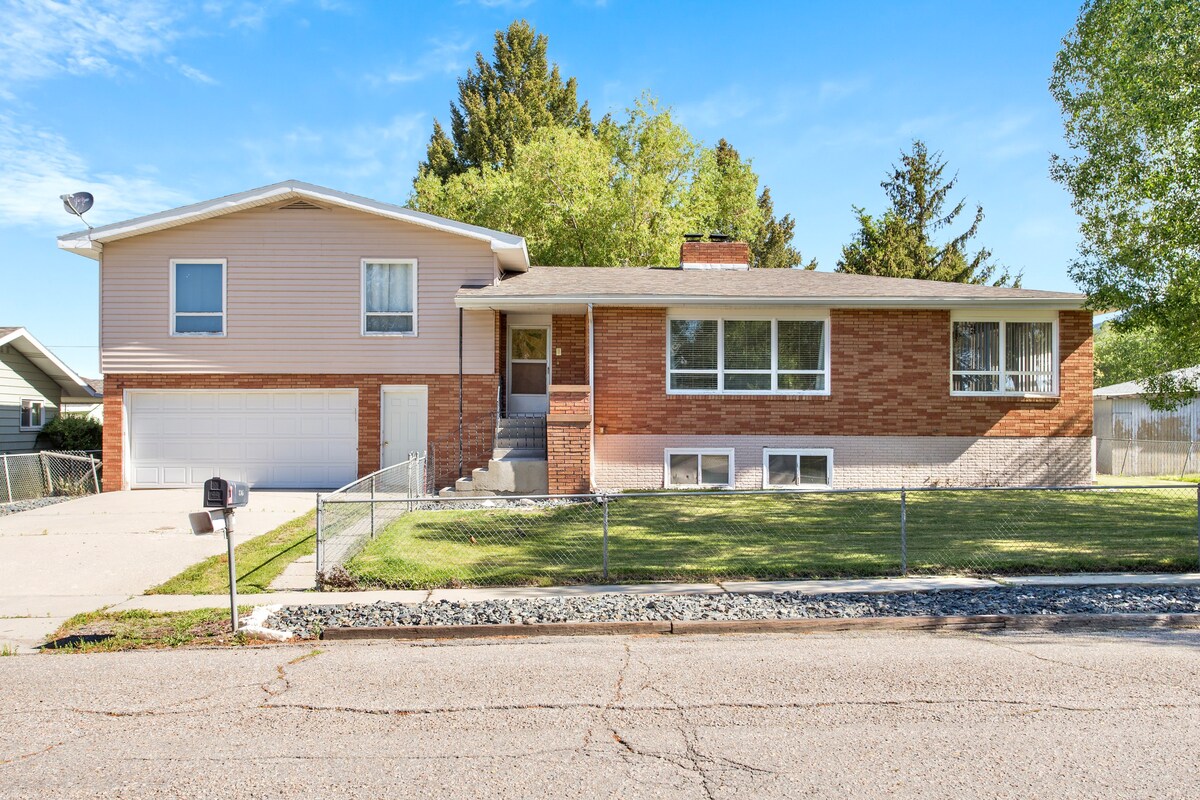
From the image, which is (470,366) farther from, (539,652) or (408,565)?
(539,652)

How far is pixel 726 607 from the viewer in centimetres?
805

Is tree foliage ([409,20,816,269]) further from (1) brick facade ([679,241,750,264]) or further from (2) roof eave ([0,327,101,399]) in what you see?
(2) roof eave ([0,327,101,399])

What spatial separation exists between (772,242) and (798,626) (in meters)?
43.1

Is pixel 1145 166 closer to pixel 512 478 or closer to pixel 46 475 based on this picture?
pixel 512 478

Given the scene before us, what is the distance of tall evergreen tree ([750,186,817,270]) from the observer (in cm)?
4738

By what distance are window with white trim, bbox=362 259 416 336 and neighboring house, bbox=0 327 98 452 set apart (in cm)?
1172

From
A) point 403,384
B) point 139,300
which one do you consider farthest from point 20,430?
point 403,384

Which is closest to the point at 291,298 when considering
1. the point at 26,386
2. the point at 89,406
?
the point at 26,386

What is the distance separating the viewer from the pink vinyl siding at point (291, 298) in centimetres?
1762

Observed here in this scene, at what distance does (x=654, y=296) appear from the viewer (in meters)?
16.2

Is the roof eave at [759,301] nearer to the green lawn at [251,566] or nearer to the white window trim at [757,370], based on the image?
the white window trim at [757,370]

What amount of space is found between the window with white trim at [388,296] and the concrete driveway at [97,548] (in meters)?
3.84

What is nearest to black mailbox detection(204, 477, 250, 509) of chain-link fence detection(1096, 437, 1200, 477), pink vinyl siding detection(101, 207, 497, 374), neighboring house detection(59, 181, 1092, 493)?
neighboring house detection(59, 181, 1092, 493)

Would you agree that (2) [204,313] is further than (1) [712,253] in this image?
No
